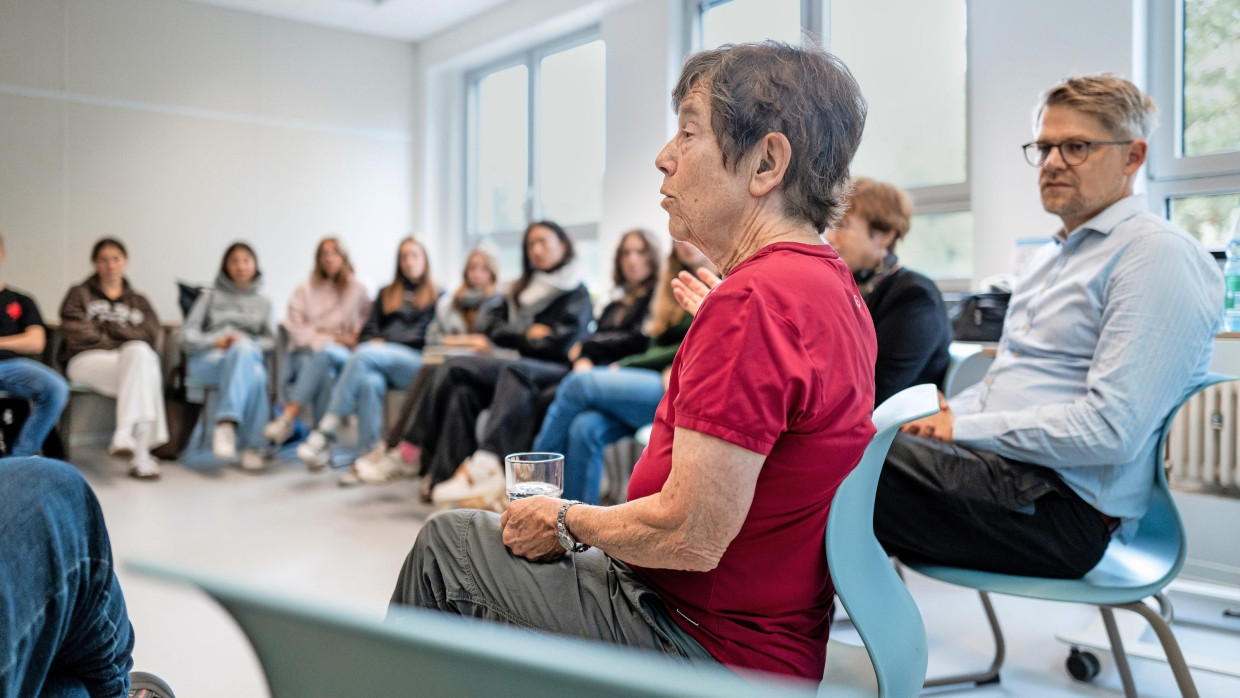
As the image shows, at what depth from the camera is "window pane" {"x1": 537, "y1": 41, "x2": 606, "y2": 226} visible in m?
5.76

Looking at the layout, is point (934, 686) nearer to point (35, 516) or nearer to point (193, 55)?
point (35, 516)

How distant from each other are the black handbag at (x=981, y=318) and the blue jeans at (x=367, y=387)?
2.75 meters

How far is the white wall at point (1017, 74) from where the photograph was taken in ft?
10.1

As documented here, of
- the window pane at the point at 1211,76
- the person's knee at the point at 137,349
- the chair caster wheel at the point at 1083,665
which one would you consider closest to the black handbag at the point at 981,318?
the window pane at the point at 1211,76

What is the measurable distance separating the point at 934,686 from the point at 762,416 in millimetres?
1334

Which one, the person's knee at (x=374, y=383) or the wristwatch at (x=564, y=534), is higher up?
the wristwatch at (x=564, y=534)

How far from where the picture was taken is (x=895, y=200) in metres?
2.31

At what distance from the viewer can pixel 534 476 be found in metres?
1.22

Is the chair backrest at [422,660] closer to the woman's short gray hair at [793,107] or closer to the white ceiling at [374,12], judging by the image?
the woman's short gray hair at [793,107]

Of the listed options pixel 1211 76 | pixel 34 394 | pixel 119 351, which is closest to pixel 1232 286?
pixel 1211 76

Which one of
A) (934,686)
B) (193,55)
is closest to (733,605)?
(934,686)

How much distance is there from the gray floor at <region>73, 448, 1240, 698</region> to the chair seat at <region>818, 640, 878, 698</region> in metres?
0.59

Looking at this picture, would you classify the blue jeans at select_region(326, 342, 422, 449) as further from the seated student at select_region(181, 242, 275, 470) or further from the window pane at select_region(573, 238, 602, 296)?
the window pane at select_region(573, 238, 602, 296)

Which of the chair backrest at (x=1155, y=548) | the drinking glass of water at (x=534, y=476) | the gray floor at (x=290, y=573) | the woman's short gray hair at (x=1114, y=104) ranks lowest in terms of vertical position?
the gray floor at (x=290, y=573)
